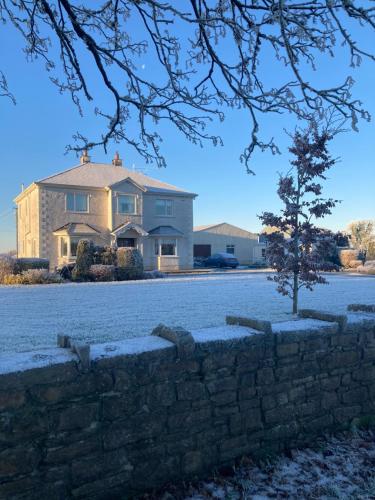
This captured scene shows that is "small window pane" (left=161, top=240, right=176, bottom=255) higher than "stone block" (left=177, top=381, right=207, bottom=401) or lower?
higher

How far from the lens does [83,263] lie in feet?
51.7

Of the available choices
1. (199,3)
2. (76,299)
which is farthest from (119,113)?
(76,299)

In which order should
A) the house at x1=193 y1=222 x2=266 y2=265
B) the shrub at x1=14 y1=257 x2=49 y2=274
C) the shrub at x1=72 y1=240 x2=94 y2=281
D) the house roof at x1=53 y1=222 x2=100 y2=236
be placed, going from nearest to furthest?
the shrub at x1=14 y1=257 x2=49 y2=274
the shrub at x1=72 y1=240 x2=94 y2=281
the house roof at x1=53 y1=222 x2=100 y2=236
the house at x1=193 y1=222 x2=266 y2=265

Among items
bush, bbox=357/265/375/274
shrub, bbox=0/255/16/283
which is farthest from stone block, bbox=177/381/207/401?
bush, bbox=357/265/375/274

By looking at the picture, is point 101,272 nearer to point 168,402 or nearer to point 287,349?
point 287,349

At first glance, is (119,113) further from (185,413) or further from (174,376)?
(185,413)

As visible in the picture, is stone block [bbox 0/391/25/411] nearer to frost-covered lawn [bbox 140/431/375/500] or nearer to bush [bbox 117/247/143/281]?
frost-covered lawn [bbox 140/431/375/500]

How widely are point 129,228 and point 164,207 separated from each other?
3477 millimetres

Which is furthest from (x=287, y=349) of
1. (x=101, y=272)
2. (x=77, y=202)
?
(x=77, y=202)

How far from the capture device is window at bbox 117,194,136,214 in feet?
83.7

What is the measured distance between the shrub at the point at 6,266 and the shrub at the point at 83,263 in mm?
2278

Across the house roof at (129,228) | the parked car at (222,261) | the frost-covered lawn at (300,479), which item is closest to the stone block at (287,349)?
the frost-covered lawn at (300,479)

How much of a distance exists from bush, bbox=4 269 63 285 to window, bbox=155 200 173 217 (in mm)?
13709

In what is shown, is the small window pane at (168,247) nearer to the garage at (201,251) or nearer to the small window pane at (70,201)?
the small window pane at (70,201)
